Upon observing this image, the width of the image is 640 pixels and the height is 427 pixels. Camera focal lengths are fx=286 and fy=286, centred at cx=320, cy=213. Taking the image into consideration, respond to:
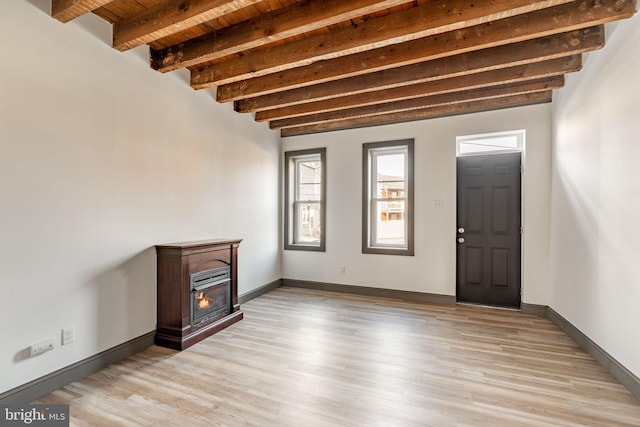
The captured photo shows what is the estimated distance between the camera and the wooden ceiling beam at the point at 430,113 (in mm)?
3715

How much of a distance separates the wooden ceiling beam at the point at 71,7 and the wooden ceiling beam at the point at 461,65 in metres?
2.02

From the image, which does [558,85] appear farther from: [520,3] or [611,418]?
[611,418]

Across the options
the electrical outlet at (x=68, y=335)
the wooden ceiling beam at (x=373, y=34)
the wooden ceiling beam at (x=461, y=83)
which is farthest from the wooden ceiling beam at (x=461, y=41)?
the electrical outlet at (x=68, y=335)

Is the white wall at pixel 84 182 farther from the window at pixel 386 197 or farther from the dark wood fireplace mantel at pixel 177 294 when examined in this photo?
the window at pixel 386 197

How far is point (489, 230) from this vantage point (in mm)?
4004

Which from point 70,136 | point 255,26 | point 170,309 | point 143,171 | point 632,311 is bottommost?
point 170,309

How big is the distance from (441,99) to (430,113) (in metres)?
0.40

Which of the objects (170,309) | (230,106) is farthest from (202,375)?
(230,106)

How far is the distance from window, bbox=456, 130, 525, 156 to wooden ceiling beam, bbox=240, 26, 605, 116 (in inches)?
55.6

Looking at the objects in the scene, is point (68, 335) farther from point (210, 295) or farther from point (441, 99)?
point (441, 99)

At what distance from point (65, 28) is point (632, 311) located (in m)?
4.82

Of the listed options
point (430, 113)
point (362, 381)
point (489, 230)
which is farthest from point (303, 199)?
point (362, 381)

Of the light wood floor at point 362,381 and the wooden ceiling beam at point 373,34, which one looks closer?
the light wood floor at point 362,381

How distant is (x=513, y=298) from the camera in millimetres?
3914
